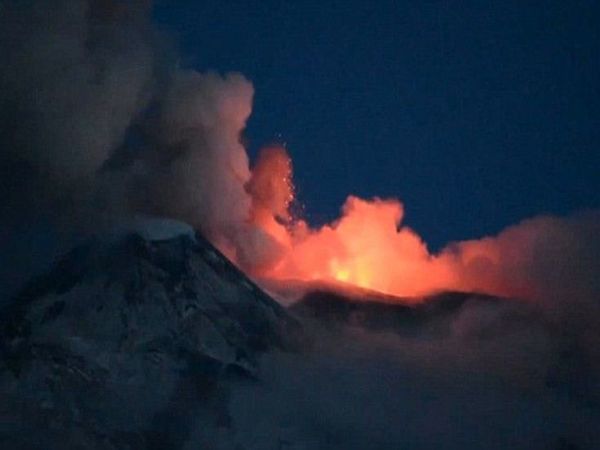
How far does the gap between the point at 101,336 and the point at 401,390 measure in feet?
49.2

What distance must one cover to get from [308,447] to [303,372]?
9.20 meters

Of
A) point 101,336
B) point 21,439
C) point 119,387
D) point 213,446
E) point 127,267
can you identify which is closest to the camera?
point 21,439

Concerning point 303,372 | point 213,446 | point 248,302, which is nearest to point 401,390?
point 303,372

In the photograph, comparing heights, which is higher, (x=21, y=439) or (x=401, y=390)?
(x=401, y=390)

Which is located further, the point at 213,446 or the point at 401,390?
the point at 401,390

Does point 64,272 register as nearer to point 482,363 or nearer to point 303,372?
point 303,372

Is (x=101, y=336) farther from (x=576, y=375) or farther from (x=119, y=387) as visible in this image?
(x=576, y=375)

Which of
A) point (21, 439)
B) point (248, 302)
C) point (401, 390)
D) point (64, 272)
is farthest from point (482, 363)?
point (21, 439)

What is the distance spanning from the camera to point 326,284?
226 feet

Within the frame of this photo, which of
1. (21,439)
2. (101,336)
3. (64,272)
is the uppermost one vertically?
(64,272)

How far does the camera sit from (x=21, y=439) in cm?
5034

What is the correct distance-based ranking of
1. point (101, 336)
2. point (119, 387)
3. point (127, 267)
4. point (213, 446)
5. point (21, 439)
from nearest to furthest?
point (21, 439)
point (213, 446)
point (119, 387)
point (101, 336)
point (127, 267)

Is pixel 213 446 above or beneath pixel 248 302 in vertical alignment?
beneath

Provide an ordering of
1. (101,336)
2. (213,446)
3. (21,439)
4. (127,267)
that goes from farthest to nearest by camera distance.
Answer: (127,267) < (101,336) < (213,446) < (21,439)
